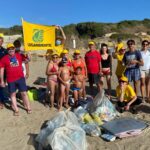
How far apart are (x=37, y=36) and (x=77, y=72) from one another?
6.51 feet

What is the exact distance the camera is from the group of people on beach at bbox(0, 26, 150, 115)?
877cm

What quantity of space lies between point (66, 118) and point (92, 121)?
824mm

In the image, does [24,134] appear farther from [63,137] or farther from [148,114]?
[148,114]

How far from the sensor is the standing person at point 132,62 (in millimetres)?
9109

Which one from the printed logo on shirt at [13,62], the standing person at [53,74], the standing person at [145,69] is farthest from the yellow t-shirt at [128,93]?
the printed logo on shirt at [13,62]

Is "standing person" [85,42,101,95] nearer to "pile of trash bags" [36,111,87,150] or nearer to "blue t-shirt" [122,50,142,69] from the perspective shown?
"blue t-shirt" [122,50,142,69]

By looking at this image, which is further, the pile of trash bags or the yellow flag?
the yellow flag

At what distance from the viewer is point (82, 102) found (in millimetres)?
9031

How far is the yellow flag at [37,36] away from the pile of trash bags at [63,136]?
3915mm

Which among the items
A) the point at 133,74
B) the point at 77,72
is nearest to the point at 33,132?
the point at 77,72

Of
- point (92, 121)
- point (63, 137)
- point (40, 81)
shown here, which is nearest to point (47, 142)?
point (63, 137)

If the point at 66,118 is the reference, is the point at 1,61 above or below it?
above

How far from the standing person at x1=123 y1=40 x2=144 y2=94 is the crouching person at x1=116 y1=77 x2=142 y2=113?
1.91ft

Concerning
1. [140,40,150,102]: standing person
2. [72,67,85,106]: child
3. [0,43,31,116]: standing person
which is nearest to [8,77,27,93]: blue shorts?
[0,43,31,116]: standing person
